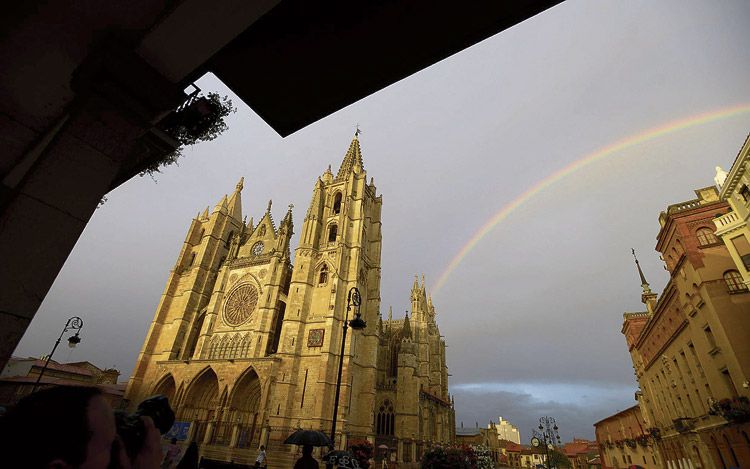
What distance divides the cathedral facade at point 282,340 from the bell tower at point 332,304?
0.09 metres

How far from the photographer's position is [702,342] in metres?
15.7

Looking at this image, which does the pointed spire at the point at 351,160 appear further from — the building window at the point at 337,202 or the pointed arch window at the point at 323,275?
the pointed arch window at the point at 323,275

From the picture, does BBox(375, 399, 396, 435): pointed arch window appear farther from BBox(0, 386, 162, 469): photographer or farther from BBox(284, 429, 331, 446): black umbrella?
BBox(0, 386, 162, 469): photographer

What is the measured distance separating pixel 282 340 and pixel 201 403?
30.3 ft

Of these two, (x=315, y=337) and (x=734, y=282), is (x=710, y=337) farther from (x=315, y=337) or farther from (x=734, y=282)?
(x=315, y=337)

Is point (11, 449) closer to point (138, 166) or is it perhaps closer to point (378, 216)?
point (138, 166)

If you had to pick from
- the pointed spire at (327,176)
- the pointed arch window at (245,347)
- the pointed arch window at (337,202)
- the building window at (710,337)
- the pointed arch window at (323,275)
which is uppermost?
the pointed spire at (327,176)

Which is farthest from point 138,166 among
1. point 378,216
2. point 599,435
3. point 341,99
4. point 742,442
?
point 599,435

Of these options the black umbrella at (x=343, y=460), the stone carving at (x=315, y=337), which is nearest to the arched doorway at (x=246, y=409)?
the stone carving at (x=315, y=337)

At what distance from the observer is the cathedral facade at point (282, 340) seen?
82.0 feet

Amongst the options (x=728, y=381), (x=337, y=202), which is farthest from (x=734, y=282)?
(x=337, y=202)

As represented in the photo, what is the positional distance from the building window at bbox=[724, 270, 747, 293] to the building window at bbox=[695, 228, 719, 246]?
1764 mm

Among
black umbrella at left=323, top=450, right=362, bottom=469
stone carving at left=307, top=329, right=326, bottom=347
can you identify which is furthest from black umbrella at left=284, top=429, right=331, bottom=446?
stone carving at left=307, top=329, right=326, bottom=347

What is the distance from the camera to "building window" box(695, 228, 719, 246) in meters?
15.9
